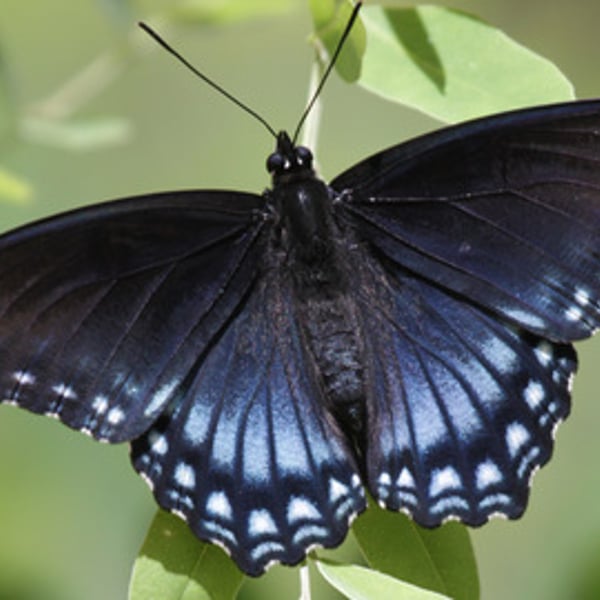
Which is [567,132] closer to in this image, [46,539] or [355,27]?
[355,27]

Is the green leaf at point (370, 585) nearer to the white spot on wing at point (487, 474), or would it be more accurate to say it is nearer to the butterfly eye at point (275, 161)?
the white spot on wing at point (487, 474)

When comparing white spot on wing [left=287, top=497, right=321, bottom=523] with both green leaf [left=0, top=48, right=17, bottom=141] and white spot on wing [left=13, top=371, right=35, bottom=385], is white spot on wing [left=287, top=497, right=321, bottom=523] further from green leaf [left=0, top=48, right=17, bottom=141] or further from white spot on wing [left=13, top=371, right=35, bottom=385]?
green leaf [left=0, top=48, right=17, bottom=141]

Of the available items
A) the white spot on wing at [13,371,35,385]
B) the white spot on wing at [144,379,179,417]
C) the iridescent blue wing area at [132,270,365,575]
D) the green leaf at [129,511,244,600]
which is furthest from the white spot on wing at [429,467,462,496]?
the white spot on wing at [13,371,35,385]

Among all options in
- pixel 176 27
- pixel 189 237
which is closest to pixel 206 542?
pixel 189 237

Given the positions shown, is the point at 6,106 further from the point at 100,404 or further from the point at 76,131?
the point at 100,404

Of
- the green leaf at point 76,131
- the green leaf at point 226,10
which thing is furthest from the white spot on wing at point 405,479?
the green leaf at point 226,10

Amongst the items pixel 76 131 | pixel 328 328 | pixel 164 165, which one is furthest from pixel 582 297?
pixel 164 165
